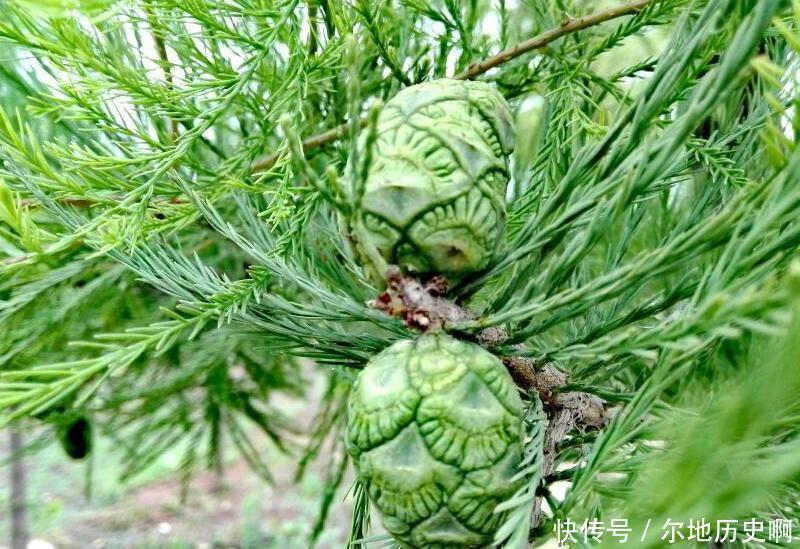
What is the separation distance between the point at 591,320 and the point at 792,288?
42 cm

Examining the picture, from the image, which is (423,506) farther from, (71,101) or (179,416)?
(179,416)

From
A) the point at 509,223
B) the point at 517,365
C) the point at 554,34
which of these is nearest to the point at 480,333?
the point at 517,365

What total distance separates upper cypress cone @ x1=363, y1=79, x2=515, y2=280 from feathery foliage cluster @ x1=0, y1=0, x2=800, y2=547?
4 centimetres

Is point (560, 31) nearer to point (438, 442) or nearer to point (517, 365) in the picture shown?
point (517, 365)

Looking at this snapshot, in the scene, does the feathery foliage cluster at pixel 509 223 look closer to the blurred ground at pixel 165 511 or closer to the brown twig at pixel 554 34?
the brown twig at pixel 554 34

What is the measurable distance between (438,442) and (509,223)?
0.31m

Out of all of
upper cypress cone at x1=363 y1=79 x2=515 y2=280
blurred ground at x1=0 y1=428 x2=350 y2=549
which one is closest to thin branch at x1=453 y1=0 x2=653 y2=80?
upper cypress cone at x1=363 y1=79 x2=515 y2=280

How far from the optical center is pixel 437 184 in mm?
487

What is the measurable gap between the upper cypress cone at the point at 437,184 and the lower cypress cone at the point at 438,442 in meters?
0.08

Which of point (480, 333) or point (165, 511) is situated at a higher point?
point (480, 333)

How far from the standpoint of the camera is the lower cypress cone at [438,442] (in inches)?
18.1

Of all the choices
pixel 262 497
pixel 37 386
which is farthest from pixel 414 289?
pixel 262 497

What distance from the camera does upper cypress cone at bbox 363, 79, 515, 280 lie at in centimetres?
49

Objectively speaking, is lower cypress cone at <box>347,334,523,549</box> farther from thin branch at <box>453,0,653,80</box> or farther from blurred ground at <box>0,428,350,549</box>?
blurred ground at <box>0,428,350,549</box>
